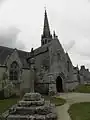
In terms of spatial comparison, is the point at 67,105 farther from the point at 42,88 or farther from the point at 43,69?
the point at 43,69

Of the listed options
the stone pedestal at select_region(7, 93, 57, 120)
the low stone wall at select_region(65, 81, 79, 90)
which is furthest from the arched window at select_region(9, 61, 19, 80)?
the stone pedestal at select_region(7, 93, 57, 120)

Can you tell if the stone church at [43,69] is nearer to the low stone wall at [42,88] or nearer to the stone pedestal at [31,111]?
the low stone wall at [42,88]

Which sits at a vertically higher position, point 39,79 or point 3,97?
point 39,79

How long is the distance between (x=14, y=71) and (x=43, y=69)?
243 inches

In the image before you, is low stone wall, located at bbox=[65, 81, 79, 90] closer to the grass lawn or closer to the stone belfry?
the stone belfry

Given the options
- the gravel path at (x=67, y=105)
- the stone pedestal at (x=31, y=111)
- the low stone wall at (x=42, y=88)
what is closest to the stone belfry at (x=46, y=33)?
the low stone wall at (x=42, y=88)

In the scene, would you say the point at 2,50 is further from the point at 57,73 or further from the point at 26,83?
the point at 57,73

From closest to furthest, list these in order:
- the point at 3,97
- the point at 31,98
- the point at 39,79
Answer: the point at 31,98 < the point at 3,97 < the point at 39,79

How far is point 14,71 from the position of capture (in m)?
27.6

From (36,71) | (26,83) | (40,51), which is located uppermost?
(40,51)

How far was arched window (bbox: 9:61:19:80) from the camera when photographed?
27263 millimetres

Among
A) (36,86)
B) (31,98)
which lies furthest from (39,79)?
(31,98)

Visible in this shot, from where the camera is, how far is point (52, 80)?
29938mm

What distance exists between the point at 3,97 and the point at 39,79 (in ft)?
27.8
